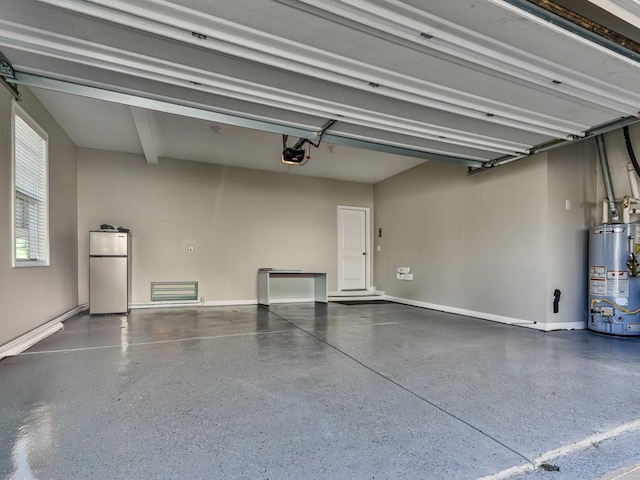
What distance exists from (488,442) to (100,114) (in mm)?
5244

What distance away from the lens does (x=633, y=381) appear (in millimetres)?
2436

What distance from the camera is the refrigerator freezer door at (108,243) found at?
16.3ft

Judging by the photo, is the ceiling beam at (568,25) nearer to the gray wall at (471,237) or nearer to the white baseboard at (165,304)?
the gray wall at (471,237)

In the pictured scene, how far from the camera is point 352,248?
7621 mm

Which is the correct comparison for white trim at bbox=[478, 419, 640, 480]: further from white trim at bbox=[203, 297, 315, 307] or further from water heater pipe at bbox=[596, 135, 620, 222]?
white trim at bbox=[203, 297, 315, 307]

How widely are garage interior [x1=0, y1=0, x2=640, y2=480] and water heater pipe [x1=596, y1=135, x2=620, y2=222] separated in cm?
20

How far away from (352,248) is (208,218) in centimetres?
326

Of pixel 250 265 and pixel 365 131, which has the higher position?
pixel 365 131

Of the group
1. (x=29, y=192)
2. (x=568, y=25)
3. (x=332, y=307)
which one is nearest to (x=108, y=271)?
(x=29, y=192)

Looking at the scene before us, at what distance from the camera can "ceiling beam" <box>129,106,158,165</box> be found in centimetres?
382

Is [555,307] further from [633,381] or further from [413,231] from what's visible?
[413,231]

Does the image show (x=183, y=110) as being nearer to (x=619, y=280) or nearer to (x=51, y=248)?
(x=51, y=248)

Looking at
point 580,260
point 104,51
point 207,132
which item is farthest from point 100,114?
point 580,260

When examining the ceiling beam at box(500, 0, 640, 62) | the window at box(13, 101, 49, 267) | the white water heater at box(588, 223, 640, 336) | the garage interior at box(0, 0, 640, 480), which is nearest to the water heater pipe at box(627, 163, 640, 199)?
the garage interior at box(0, 0, 640, 480)
